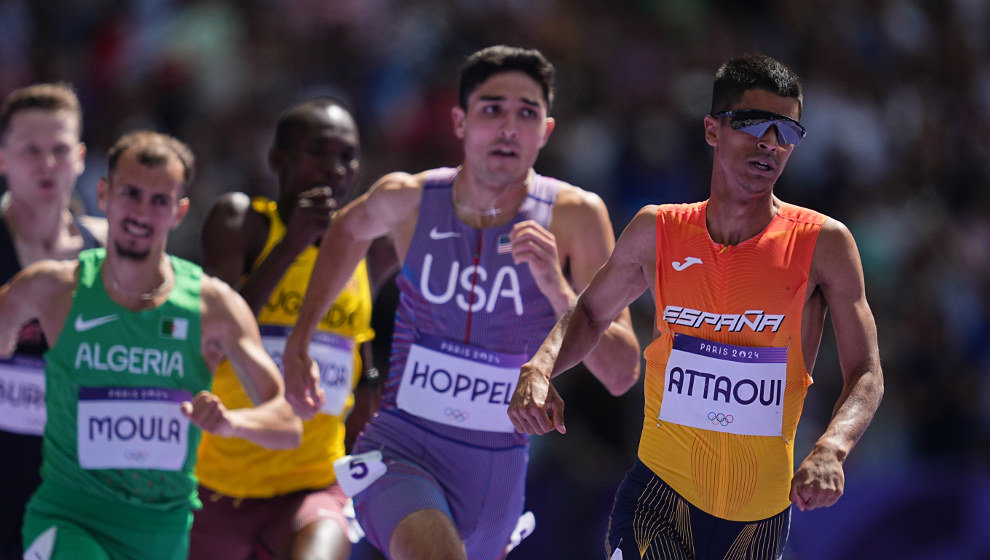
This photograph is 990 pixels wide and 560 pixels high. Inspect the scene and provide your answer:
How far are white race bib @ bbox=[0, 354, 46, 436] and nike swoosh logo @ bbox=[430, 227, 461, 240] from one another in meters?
2.01

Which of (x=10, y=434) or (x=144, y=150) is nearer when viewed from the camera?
(x=144, y=150)

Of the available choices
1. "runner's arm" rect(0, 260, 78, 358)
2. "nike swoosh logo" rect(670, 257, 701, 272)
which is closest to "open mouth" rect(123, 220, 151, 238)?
"runner's arm" rect(0, 260, 78, 358)

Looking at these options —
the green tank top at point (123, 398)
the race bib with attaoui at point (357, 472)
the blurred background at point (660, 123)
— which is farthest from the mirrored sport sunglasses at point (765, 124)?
the blurred background at point (660, 123)

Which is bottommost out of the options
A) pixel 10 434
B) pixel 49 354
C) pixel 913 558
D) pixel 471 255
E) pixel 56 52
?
pixel 913 558

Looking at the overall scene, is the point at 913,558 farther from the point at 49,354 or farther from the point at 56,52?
the point at 56,52

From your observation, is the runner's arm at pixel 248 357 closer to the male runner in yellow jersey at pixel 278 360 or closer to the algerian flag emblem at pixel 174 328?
the algerian flag emblem at pixel 174 328

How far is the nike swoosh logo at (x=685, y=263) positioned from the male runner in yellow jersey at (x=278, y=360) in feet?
7.26

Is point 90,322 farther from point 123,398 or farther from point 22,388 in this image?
point 22,388

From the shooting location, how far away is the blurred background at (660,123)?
29.7ft

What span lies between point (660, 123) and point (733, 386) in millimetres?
6828

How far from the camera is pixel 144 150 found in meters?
5.21

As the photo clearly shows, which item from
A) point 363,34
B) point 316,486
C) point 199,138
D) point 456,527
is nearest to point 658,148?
point 363,34

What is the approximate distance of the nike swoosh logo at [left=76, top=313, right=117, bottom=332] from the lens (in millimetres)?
5031

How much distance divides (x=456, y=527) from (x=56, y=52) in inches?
298
